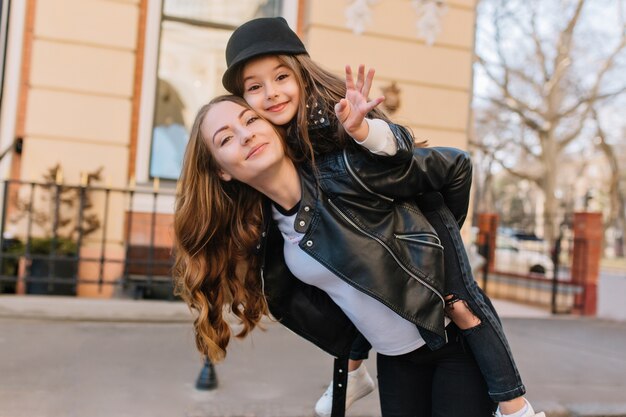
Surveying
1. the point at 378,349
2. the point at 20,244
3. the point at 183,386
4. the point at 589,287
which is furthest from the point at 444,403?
the point at 589,287

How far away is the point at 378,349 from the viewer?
1915 mm

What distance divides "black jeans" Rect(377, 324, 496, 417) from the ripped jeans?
0.22 ft

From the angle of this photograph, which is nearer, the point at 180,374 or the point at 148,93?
the point at 180,374

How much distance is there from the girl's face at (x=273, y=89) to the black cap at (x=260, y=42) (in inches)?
1.7

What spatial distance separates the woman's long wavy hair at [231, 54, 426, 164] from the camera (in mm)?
1735

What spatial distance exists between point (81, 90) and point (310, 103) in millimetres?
4857

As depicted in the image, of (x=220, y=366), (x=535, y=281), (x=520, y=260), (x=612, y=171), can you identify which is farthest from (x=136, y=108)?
(x=612, y=171)

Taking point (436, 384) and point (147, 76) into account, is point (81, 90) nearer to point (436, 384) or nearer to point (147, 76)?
point (147, 76)

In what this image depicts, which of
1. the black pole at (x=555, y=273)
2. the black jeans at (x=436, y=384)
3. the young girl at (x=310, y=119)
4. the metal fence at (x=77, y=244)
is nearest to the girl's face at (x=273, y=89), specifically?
the young girl at (x=310, y=119)

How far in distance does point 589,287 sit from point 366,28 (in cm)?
502

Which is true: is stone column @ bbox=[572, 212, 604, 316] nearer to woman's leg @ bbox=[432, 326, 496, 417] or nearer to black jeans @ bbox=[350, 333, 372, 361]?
black jeans @ bbox=[350, 333, 372, 361]

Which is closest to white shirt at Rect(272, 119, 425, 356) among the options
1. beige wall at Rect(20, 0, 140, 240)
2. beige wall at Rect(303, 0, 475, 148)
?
beige wall at Rect(20, 0, 140, 240)

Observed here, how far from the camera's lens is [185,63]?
22.6 ft

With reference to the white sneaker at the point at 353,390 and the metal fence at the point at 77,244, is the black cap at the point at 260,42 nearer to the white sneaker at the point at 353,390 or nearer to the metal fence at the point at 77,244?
the white sneaker at the point at 353,390
